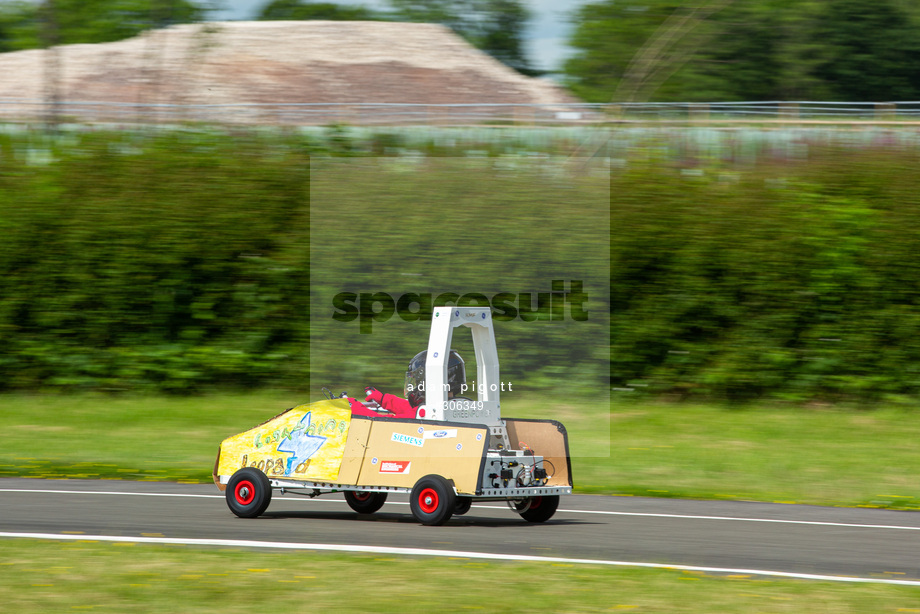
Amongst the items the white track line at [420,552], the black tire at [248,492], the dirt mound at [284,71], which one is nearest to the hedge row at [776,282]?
the black tire at [248,492]

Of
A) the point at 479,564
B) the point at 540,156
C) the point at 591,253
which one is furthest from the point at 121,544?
the point at 540,156

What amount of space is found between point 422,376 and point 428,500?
1164mm

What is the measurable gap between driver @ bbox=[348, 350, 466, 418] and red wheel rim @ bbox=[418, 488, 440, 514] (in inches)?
29.1

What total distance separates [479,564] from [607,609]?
59.3 inches

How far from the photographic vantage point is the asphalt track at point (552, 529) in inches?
320

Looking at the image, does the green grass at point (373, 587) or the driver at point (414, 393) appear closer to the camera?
the green grass at point (373, 587)

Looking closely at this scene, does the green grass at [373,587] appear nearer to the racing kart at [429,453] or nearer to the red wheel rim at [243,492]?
the racing kart at [429,453]

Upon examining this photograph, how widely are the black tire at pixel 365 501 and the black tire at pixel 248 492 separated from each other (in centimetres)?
97

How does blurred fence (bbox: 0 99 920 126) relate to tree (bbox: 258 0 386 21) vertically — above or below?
below

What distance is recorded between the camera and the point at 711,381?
1798 cm

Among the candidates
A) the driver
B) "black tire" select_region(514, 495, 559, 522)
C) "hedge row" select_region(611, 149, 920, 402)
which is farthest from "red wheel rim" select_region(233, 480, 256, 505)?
"hedge row" select_region(611, 149, 920, 402)

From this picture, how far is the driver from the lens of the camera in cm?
980

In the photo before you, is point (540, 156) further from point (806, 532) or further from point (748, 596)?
point (748, 596)

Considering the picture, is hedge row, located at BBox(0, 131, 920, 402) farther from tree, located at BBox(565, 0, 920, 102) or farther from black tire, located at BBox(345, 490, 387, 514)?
tree, located at BBox(565, 0, 920, 102)
